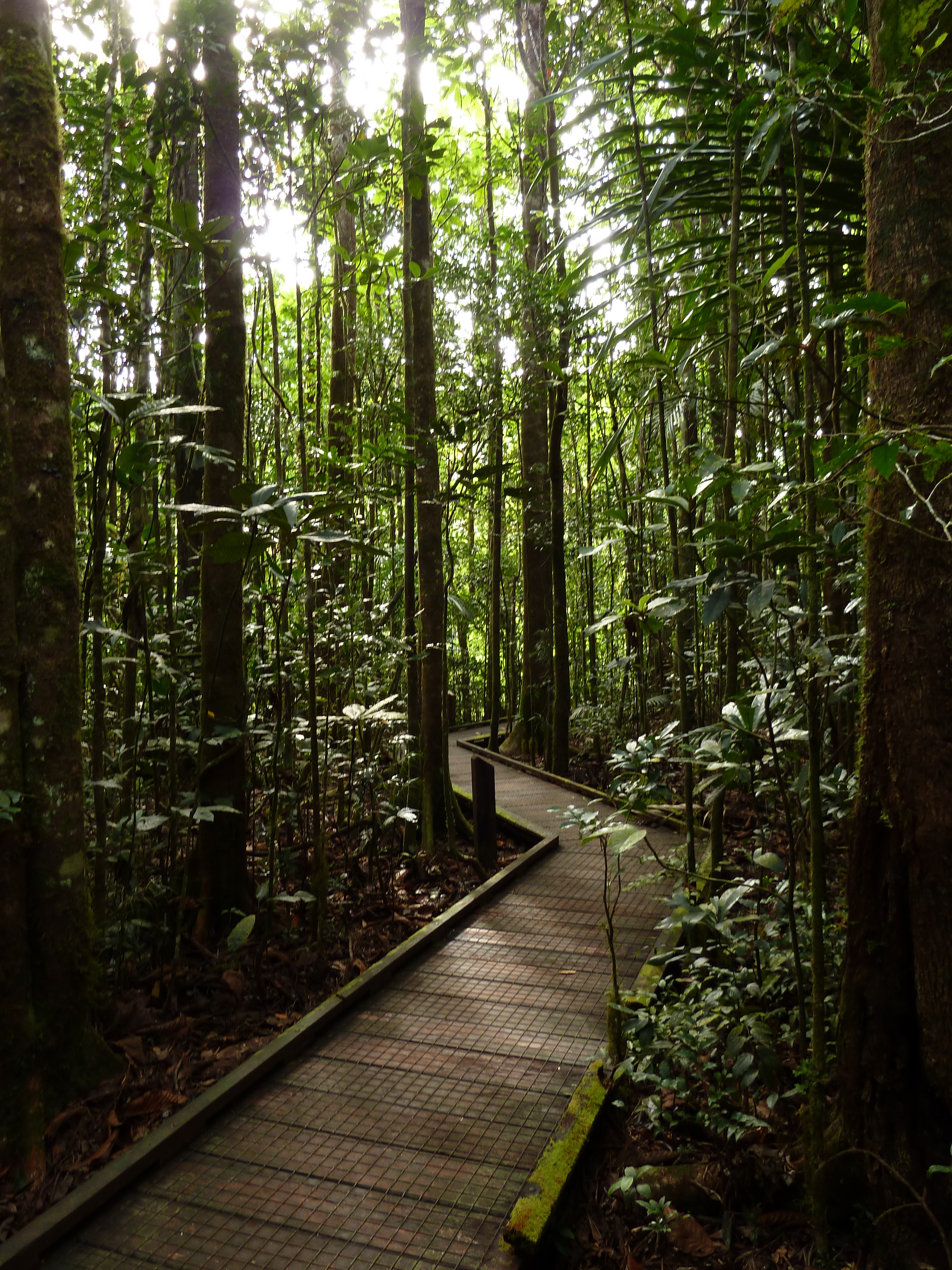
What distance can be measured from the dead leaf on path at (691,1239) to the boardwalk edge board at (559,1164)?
32cm

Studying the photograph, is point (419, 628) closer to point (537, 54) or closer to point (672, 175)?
point (672, 175)

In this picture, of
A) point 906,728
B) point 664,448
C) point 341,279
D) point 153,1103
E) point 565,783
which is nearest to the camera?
point 906,728

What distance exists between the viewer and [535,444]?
10.8m

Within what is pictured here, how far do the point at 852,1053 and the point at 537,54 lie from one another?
8354 mm

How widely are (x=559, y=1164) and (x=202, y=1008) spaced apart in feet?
5.87

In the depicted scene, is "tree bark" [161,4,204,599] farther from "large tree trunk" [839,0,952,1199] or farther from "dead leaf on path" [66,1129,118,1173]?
"large tree trunk" [839,0,952,1199]

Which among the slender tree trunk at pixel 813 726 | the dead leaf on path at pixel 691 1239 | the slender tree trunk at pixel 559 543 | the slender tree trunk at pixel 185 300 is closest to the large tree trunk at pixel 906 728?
the slender tree trunk at pixel 813 726

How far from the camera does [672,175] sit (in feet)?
11.3

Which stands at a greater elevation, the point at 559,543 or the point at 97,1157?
the point at 559,543

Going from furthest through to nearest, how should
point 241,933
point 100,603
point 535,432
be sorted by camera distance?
point 535,432 → point 241,933 → point 100,603

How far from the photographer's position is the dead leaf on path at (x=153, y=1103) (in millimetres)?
2939

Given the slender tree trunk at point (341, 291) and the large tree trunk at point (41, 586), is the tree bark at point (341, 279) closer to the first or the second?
the slender tree trunk at point (341, 291)

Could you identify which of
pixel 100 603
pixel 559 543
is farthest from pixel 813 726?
pixel 559 543

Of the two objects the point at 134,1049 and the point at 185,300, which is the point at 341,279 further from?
the point at 134,1049
